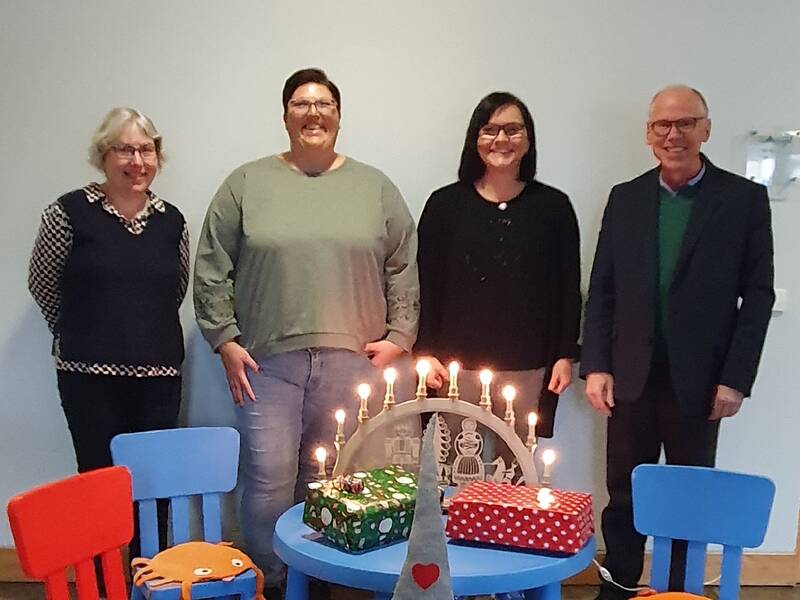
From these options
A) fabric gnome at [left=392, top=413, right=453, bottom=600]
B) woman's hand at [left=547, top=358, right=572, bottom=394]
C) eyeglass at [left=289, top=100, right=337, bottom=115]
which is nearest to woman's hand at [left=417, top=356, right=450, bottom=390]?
woman's hand at [left=547, top=358, right=572, bottom=394]

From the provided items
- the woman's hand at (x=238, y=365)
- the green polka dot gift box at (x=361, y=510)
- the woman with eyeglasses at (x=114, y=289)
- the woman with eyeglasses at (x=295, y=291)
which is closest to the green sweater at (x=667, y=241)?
the woman with eyeglasses at (x=295, y=291)

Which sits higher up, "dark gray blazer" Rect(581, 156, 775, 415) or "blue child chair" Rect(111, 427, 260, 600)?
"dark gray blazer" Rect(581, 156, 775, 415)

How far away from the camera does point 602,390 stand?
2555 mm

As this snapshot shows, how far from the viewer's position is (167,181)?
2.88 meters

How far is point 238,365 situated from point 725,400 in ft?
4.61

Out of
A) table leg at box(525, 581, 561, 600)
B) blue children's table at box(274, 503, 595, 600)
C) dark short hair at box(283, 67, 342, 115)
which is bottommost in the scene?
table leg at box(525, 581, 561, 600)

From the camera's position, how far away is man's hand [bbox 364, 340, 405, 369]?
259cm

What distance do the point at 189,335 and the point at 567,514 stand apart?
1607mm

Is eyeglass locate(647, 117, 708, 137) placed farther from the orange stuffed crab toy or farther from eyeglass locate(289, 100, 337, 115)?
the orange stuffed crab toy

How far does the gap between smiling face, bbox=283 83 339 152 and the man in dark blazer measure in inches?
34.9

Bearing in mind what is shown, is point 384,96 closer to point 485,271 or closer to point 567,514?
point 485,271

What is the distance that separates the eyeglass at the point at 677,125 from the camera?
2.48m

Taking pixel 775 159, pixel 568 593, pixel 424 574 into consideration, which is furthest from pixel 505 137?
pixel 424 574

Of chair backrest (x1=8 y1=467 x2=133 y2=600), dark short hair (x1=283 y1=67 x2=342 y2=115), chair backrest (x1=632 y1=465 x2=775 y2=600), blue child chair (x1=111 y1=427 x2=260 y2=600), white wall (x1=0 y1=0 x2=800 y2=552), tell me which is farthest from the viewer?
white wall (x1=0 y1=0 x2=800 y2=552)
